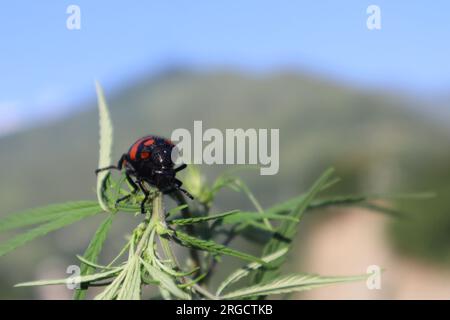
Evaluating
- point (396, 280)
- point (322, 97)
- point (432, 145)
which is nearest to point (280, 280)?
point (396, 280)

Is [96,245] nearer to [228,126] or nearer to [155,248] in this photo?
[155,248]

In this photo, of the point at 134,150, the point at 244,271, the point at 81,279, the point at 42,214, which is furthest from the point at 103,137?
the point at 244,271

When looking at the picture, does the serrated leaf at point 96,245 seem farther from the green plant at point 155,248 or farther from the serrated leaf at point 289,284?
the serrated leaf at point 289,284

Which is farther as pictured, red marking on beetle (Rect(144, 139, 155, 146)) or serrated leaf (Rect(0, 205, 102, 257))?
red marking on beetle (Rect(144, 139, 155, 146))

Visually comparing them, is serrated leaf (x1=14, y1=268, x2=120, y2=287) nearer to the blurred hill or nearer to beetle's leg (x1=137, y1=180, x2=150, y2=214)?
beetle's leg (x1=137, y1=180, x2=150, y2=214)

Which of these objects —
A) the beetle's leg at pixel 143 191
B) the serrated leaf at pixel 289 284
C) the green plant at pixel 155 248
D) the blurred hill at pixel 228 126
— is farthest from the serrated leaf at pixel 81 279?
the blurred hill at pixel 228 126

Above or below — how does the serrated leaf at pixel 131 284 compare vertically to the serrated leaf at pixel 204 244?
below

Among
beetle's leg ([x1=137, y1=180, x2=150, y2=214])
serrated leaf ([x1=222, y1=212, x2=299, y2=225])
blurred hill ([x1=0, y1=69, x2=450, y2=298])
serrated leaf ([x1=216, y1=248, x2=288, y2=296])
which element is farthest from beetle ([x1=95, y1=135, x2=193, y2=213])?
blurred hill ([x1=0, y1=69, x2=450, y2=298])

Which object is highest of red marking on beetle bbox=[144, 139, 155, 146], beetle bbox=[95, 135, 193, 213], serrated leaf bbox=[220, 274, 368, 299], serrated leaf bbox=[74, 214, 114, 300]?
red marking on beetle bbox=[144, 139, 155, 146]

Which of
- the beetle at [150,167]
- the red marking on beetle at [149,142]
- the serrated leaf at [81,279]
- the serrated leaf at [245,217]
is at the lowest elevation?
the serrated leaf at [81,279]
